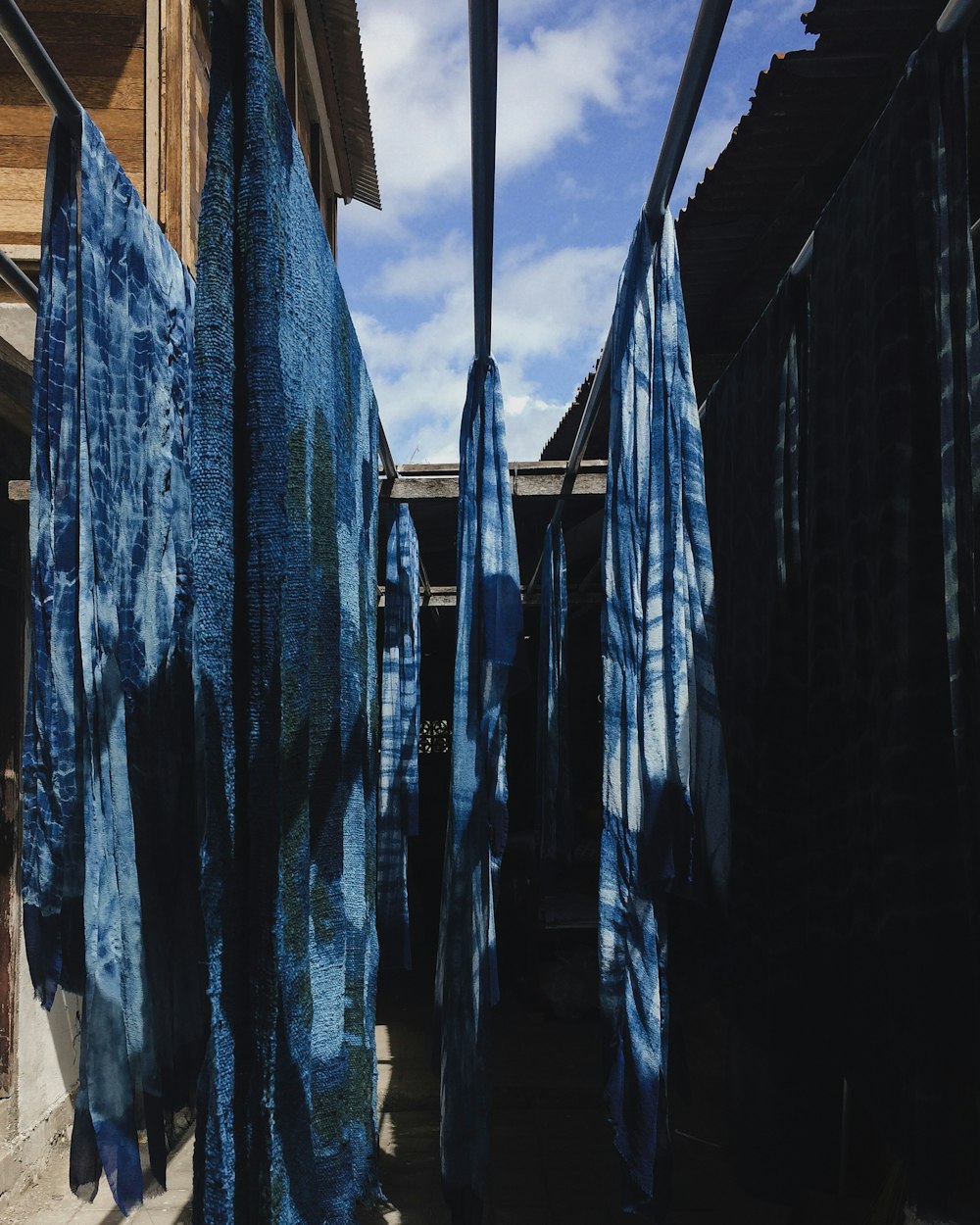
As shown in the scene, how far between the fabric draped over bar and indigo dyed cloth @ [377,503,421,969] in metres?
2.78

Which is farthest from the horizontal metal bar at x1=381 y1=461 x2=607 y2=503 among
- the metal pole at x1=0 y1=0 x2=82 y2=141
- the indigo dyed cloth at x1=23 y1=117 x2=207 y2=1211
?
the metal pole at x1=0 y1=0 x2=82 y2=141

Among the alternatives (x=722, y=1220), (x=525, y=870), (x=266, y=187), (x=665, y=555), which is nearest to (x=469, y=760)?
(x=665, y=555)

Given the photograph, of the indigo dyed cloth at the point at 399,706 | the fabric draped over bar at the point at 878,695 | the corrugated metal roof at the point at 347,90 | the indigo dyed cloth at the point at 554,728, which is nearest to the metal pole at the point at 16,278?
the fabric draped over bar at the point at 878,695

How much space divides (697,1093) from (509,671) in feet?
10.7

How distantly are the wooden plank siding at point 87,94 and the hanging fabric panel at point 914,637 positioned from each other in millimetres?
3525

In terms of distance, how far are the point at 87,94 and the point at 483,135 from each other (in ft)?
10.9

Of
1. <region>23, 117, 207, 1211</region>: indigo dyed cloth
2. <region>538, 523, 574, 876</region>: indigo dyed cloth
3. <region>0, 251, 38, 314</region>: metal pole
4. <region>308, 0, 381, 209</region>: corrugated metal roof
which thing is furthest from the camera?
<region>308, 0, 381, 209</region>: corrugated metal roof

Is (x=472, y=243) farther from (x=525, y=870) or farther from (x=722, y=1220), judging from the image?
(x=525, y=870)

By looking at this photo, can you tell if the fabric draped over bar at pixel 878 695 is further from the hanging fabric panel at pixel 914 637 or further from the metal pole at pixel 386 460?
the metal pole at pixel 386 460

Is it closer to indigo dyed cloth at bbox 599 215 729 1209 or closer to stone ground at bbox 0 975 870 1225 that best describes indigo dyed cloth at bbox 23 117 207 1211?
indigo dyed cloth at bbox 599 215 729 1209

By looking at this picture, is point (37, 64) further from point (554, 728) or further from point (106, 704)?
point (554, 728)

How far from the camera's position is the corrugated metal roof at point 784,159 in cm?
244

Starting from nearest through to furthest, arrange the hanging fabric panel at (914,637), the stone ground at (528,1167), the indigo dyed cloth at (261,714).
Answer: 1. the indigo dyed cloth at (261,714)
2. the hanging fabric panel at (914,637)
3. the stone ground at (528,1167)

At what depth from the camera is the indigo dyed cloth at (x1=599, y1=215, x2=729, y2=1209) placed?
2.02 metres
